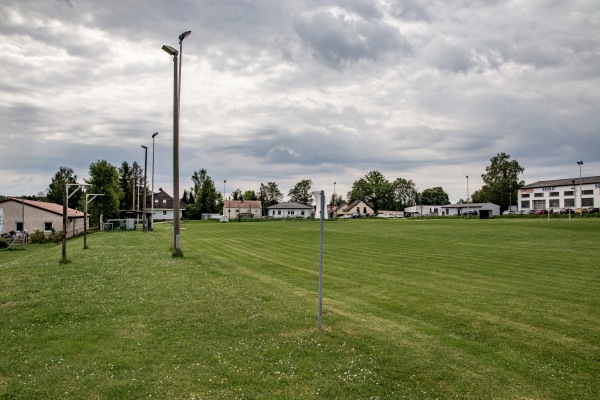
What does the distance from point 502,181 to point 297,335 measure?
453ft

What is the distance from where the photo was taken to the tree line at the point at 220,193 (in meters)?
66.5

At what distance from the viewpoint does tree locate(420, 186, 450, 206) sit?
191m

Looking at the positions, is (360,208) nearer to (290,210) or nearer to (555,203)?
(290,210)

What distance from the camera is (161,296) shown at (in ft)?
41.7

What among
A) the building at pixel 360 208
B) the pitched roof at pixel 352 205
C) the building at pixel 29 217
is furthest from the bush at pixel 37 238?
the pitched roof at pixel 352 205

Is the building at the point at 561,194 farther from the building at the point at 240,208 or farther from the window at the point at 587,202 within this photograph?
the building at the point at 240,208

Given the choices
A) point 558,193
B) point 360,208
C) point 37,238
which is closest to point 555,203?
point 558,193

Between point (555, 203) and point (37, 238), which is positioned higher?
point (555, 203)

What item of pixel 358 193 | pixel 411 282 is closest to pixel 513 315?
pixel 411 282

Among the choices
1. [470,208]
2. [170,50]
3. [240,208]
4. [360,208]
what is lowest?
[470,208]

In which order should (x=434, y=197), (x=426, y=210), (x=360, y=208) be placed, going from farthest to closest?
1. (x=434, y=197)
2. (x=360, y=208)
3. (x=426, y=210)

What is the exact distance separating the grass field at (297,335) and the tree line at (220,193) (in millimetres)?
21601

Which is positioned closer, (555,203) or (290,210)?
(555,203)

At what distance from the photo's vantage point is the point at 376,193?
560 ft
